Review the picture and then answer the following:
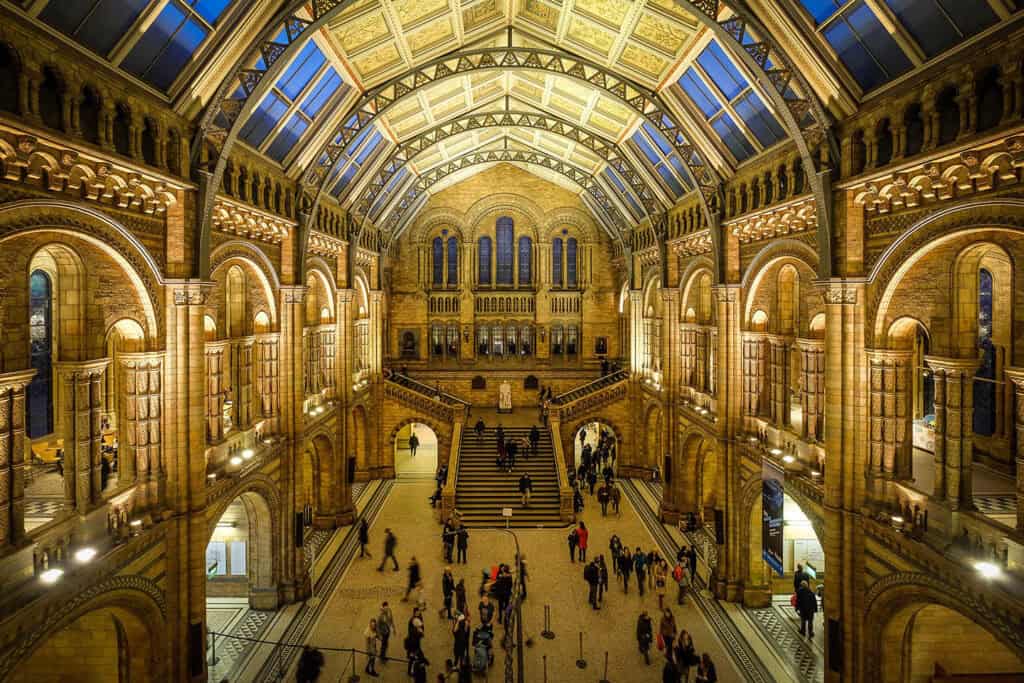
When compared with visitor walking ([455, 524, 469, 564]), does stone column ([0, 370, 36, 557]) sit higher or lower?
higher

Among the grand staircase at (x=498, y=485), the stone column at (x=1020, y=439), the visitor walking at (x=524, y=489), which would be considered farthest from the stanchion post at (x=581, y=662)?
the visitor walking at (x=524, y=489)

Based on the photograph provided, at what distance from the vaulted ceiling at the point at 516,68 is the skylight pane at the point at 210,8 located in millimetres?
49

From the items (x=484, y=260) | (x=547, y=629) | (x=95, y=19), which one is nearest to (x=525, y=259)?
(x=484, y=260)

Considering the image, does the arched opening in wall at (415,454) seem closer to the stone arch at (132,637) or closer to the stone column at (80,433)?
the stone arch at (132,637)

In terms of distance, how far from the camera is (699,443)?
21766 mm

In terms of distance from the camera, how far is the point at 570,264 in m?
34.7

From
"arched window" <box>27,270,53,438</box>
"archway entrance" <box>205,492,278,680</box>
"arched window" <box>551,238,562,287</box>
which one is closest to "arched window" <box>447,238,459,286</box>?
"arched window" <box>551,238,562,287</box>

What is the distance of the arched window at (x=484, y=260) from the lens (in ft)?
113

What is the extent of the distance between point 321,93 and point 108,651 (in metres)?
13.6

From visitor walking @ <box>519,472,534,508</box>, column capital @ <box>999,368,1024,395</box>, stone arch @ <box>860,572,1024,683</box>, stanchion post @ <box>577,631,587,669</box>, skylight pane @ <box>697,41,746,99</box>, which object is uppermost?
skylight pane @ <box>697,41,746,99</box>

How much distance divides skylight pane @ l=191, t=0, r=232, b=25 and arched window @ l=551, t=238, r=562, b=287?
25.3 metres

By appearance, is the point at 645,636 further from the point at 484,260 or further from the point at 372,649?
the point at 484,260

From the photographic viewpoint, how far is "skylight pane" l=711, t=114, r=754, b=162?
1571 cm

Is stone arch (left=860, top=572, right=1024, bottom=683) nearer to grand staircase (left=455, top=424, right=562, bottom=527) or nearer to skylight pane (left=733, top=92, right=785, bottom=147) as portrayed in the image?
skylight pane (left=733, top=92, right=785, bottom=147)
